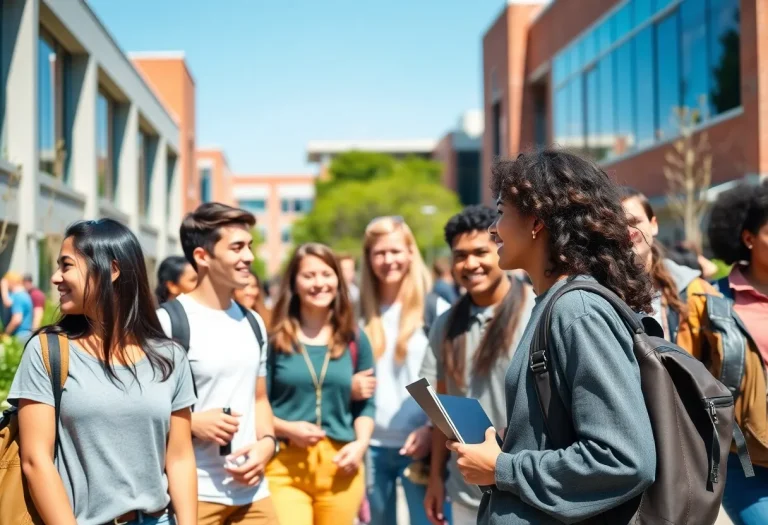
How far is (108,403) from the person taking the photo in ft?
9.92

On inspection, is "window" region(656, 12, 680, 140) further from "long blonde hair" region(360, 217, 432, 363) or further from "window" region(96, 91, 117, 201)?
"long blonde hair" region(360, 217, 432, 363)

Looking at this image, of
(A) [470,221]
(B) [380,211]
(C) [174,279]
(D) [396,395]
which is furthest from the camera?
(B) [380,211]

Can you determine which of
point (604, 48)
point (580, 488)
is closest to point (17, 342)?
point (580, 488)

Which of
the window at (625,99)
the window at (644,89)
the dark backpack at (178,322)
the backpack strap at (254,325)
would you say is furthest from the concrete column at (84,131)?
the dark backpack at (178,322)

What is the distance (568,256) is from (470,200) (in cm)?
7114

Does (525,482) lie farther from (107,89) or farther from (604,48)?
(604,48)

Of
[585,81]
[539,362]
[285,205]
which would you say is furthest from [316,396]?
[285,205]

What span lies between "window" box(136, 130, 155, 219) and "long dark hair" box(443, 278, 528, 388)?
2851cm

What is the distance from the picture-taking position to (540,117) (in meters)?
39.9

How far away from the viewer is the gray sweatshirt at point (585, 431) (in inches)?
85.9

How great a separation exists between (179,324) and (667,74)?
22.4 m

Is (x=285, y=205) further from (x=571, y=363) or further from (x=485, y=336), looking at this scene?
(x=571, y=363)

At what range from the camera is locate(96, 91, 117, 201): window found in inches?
940

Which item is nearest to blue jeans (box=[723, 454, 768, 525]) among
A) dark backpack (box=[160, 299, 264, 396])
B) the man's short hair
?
dark backpack (box=[160, 299, 264, 396])
